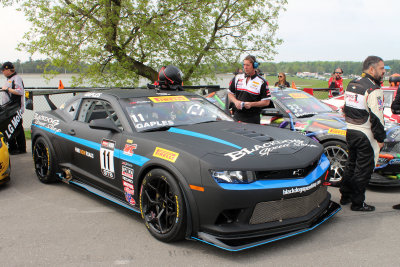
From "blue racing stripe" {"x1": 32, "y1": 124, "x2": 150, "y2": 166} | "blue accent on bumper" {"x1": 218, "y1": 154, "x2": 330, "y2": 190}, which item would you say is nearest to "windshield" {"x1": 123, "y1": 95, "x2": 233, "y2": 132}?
"blue racing stripe" {"x1": 32, "y1": 124, "x2": 150, "y2": 166}

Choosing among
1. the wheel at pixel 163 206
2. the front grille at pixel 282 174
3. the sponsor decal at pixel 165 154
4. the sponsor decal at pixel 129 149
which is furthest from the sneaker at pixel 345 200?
the sponsor decal at pixel 129 149

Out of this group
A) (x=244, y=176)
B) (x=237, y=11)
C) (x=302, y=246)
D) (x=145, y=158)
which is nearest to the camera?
(x=244, y=176)

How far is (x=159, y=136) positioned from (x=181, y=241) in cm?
105

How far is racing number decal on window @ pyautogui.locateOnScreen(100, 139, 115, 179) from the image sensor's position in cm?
422

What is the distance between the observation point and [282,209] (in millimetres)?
3346

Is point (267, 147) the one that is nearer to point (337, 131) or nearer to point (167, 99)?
point (167, 99)

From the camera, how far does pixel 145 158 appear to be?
374cm

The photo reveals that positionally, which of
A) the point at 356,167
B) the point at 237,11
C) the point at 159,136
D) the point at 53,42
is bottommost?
the point at 356,167

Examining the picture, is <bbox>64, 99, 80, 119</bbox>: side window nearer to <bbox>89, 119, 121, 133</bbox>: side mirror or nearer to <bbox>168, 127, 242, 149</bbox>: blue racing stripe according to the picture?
<bbox>89, 119, 121, 133</bbox>: side mirror

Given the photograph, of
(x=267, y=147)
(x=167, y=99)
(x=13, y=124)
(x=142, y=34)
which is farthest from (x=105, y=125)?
(x=142, y=34)

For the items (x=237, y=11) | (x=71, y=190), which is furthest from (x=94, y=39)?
(x=71, y=190)

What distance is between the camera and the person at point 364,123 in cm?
421

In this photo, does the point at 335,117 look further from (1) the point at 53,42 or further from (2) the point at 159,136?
(1) the point at 53,42

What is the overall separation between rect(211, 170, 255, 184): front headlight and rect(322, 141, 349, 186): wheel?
2671 mm
